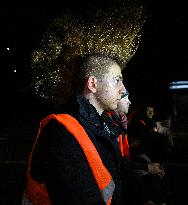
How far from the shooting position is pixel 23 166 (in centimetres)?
1017

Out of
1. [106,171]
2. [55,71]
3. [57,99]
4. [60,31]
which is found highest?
[60,31]

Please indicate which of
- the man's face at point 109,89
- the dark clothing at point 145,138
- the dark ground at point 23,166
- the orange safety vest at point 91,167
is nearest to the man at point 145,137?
the dark clothing at point 145,138

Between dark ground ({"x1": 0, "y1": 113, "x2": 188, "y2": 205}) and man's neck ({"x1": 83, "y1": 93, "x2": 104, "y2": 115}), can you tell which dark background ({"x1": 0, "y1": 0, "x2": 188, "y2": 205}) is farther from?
man's neck ({"x1": 83, "y1": 93, "x2": 104, "y2": 115})

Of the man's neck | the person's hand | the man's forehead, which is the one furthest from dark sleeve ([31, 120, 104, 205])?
the person's hand

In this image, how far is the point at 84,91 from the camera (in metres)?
2.47

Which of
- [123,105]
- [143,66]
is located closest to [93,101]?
[123,105]

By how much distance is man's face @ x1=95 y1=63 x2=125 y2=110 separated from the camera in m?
2.45

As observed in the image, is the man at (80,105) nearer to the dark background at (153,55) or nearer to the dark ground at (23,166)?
the dark ground at (23,166)

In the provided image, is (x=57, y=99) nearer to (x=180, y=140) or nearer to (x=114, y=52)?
(x=114, y=52)

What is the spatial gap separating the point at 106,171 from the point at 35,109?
27464 millimetres

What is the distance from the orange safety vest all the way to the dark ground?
483 cm

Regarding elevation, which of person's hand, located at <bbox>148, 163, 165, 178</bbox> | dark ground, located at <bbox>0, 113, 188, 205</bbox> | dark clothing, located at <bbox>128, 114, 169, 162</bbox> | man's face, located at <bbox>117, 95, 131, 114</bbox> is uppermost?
man's face, located at <bbox>117, 95, 131, 114</bbox>

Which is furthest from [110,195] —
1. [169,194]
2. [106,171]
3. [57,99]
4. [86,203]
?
[169,194]

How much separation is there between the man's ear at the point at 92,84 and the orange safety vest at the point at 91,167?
339 mm
